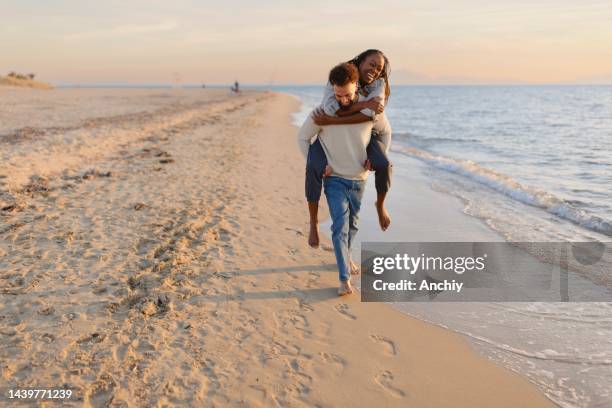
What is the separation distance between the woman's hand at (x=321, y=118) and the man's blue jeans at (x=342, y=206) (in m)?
0.56

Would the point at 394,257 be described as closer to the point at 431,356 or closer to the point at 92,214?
the point at 431,356

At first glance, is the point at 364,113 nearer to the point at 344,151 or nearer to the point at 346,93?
the point at 346,93

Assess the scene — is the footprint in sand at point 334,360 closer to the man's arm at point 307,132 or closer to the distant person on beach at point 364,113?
the distant person on beach at point 364,113

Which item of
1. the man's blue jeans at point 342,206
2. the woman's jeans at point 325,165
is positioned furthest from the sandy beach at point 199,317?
the woman's jeans at point 325,165

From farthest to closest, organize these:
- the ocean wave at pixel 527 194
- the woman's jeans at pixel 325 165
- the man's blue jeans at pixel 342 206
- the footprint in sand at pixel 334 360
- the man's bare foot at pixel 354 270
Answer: the ocean wave at pixel 527 194 → the man's bare foot at pixel 354 270 → the man's blue jeans at pixel 342 206 → the woman's jeans at pixel 325 165 → the footprint in sand at pixel 334 360

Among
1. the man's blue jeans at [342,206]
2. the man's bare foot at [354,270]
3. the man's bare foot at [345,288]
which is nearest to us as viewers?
the man's blue jeans at [342,206]

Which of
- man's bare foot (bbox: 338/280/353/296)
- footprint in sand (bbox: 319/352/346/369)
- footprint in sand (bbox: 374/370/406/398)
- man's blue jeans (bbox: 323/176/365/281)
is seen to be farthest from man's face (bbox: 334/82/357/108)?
footprint in sand (bbox: 374/370/406/398)

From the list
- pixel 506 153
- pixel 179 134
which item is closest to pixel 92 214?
pixel 179 134

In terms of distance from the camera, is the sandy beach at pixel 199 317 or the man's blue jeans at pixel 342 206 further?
the man's blue jeans at pixel 342 206

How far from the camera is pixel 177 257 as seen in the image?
4.60 meters

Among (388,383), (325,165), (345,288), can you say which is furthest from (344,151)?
(388,383)

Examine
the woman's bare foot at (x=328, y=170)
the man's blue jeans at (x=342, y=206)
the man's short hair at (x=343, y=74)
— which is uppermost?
the man's short hair at (x=343, y=74)

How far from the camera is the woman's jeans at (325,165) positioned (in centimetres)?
364

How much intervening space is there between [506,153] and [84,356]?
1421cm
